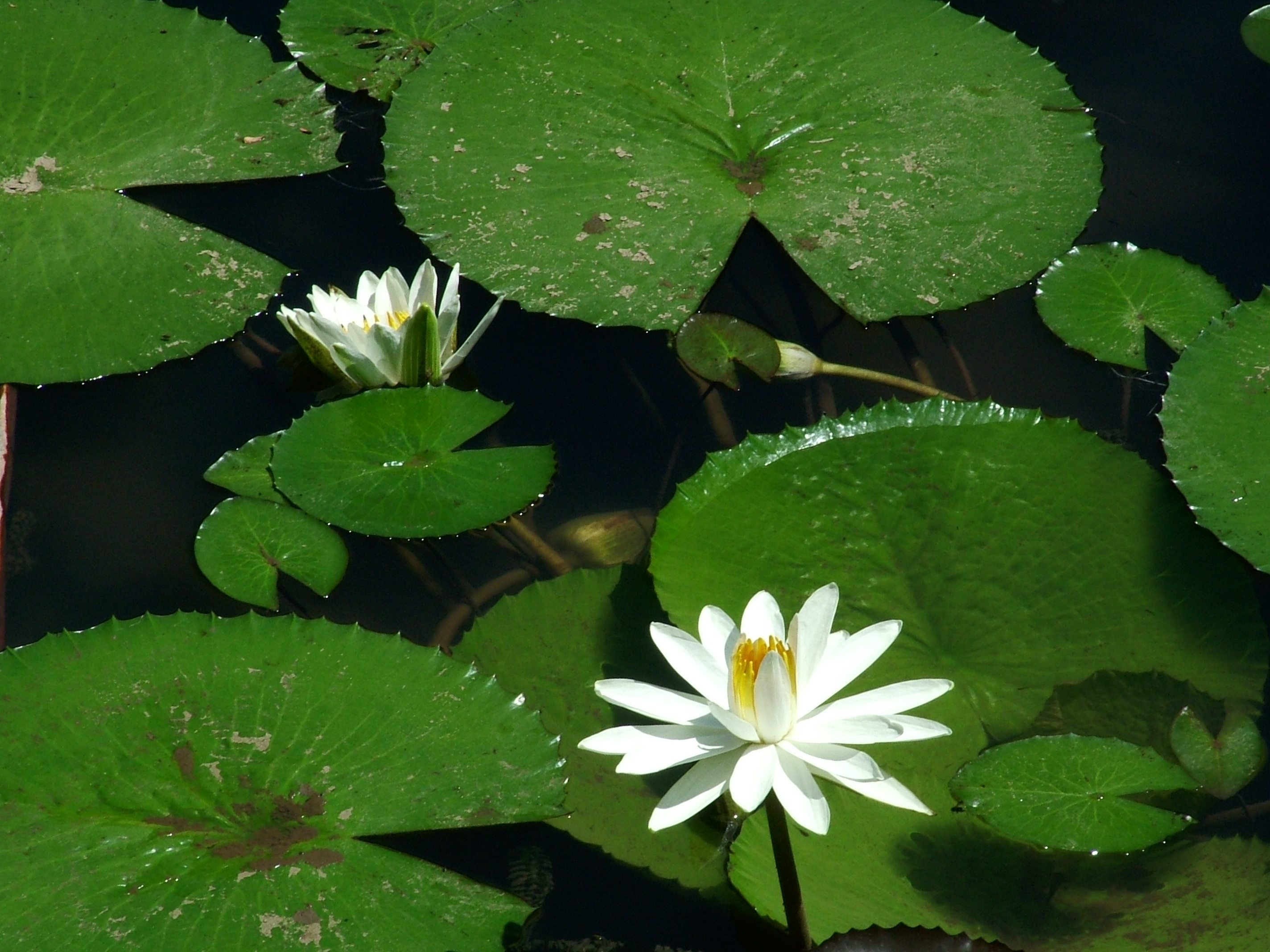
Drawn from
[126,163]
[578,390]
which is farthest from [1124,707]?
[126,163]

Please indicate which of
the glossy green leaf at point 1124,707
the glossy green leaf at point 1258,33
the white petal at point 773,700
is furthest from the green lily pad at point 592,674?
the glossy green leaf at point 1258,33

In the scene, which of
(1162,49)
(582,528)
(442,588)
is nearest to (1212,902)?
(582,528)

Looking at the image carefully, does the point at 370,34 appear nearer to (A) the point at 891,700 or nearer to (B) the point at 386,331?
(B) the point at 386,331

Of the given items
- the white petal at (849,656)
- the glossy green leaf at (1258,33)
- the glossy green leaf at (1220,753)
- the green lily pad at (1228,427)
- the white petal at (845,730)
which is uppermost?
the glossy green leaf at (1258,33)

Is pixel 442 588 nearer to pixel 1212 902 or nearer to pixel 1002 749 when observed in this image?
pixel 1002 749

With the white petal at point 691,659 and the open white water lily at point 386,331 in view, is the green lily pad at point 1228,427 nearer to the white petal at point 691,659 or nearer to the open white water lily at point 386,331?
the white petal at point 691,659

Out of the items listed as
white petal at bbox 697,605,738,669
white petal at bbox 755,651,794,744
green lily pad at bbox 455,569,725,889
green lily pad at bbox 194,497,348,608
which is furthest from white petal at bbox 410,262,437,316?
white petal at bbox 755,651,794,744

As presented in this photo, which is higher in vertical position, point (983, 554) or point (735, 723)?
point (735, 723)
